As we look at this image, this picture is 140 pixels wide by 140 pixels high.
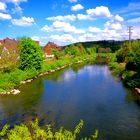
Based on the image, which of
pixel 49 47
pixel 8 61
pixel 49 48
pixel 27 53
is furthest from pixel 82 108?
pixel 49 47

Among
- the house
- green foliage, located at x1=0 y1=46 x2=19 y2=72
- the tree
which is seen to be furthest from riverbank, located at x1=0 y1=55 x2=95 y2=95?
the house

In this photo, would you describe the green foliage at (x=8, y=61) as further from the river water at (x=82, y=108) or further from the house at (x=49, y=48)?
the house at (x=49, y=48)

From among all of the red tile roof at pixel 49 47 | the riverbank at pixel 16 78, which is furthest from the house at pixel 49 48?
the riverbank at pixel 16 78

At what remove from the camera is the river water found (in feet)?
77.8

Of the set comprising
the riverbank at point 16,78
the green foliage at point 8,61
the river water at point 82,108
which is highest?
the green foliage at point 8,61

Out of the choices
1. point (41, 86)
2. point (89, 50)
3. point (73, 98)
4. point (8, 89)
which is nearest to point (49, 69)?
point (41, 86)

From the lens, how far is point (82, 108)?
2991 centimetres

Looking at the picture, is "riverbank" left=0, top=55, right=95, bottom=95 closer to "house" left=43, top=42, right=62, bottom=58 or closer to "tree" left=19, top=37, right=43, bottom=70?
"tree" left=19, top=37, right=43, bottom=70

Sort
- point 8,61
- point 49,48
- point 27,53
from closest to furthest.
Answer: point 8,61
point 27,53
point 49,48

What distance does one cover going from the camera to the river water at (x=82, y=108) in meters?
23.7

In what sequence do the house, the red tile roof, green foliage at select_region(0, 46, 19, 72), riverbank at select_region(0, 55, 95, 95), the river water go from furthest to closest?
the red tile roof < the house < green foliage at select_region(0, 46, 19, 72) < riverbank at select_region(0, 55, 95, 95) < the river water

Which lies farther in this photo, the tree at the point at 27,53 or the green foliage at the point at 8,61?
the tree at the point at 27,53

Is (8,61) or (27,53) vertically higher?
(27,53)

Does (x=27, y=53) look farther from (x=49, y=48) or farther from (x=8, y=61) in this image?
(x=49, y=48)
